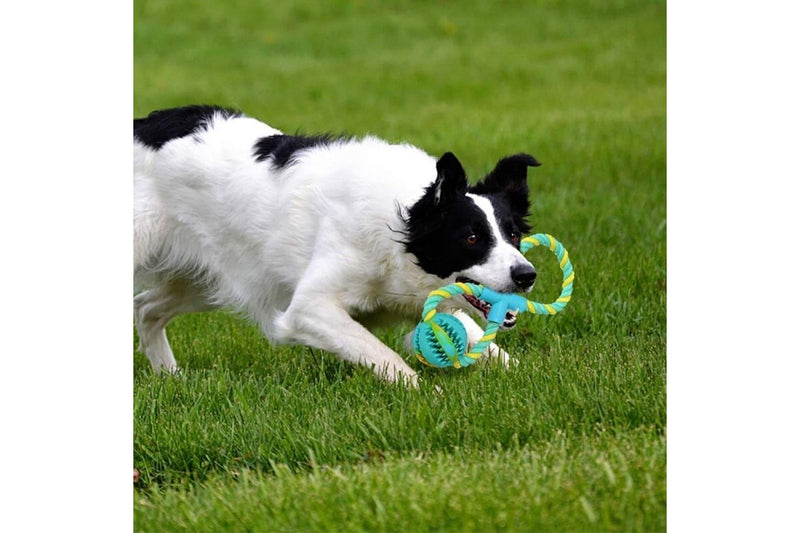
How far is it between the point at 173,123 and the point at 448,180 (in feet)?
6.96

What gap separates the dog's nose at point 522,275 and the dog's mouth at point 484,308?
161 millimetres

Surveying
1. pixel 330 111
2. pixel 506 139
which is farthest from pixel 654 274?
pixel 330 111

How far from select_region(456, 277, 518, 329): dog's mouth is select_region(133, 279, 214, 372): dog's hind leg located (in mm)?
2218

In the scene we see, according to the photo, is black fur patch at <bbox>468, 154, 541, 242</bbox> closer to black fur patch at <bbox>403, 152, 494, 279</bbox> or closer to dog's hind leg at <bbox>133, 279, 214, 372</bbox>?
black fur patch at <bbox>403, 152, 494, 279</bbox>

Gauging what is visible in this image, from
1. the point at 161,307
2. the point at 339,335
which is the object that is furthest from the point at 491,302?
the point at 161,307

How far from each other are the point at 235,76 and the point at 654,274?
1212cm

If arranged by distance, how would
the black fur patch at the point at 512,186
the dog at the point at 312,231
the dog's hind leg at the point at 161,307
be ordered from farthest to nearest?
1. the dog's hind leg at the point at 161,307
2. the black fur patch at the point at 512,186
3. the dog at the point at 312,231

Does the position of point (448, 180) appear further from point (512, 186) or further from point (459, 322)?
point (459, 322)

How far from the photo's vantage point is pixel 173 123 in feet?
21.5

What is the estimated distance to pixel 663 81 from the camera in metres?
16.8

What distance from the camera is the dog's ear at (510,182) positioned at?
5.44 metres

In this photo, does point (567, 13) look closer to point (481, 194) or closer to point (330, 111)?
point (330, 111)

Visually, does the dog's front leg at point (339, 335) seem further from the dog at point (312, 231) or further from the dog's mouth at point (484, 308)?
the dog's mouth at point (484, 308)

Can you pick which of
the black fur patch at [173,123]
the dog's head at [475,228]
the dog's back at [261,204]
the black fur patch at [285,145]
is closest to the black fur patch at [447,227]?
the dog's head at [475,228]
